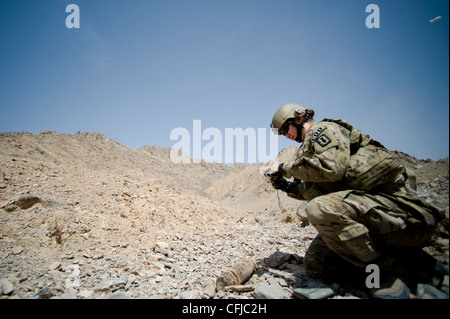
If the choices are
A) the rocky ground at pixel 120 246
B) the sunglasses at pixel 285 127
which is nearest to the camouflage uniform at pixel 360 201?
the rocky ground at pixel 120 246

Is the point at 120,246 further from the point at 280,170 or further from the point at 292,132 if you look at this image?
the point at 292,132

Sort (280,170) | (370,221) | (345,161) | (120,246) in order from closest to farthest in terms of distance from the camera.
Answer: (370,221), (345,161), (280,170), (120,246)

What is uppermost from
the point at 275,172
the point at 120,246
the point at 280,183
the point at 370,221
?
the point at 275,172

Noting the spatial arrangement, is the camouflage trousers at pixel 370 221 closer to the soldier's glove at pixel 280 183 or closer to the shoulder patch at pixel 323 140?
the shoulder patch at pixel 323 140

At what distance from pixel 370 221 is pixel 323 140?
2.69ft

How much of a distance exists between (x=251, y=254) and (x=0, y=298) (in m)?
2.80

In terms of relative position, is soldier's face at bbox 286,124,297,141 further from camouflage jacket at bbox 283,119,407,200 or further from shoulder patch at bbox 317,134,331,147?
shoulder patch at bbox 317,134,331,147

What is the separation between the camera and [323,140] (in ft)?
7.52

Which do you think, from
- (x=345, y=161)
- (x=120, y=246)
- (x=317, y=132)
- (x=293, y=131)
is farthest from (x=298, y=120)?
(x=120, y=246)

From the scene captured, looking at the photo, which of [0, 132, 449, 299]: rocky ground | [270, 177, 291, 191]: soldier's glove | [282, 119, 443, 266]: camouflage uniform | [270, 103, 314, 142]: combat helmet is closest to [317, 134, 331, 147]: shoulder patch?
[282, 119, 443, 266]: camouflage uniform

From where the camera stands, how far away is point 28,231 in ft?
12.6

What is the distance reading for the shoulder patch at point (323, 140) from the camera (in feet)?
7.41

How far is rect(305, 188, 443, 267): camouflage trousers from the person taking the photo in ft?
6.05
